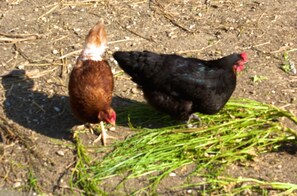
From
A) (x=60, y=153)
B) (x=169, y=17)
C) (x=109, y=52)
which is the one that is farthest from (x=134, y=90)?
(x=169, y=17)

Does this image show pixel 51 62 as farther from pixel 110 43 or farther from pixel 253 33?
pixel 253 33

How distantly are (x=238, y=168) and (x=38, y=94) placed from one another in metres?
2.22

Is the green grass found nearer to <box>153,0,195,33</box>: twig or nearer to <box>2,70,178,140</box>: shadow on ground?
<box>2,70,178,140</box>: shadow on ground

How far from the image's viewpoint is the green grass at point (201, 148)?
4359 millimetres

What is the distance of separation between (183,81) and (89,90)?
0.82 m

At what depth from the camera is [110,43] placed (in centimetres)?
632

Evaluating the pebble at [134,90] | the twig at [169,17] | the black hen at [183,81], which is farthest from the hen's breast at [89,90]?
the twig at [169,17]

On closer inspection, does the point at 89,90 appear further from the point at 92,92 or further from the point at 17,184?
the point at 17,184

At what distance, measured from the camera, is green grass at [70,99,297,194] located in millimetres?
4359

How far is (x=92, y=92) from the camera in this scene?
15.0ft

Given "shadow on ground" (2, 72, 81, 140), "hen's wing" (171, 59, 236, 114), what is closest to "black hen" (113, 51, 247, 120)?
"hen's wing" (171, 59, 236, 114)

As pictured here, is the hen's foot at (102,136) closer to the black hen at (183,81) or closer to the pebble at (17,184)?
the black hen at (183,81)

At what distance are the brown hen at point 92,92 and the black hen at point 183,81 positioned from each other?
0.28m

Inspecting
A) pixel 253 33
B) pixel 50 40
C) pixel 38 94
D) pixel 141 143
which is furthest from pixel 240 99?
pixel 50 40
